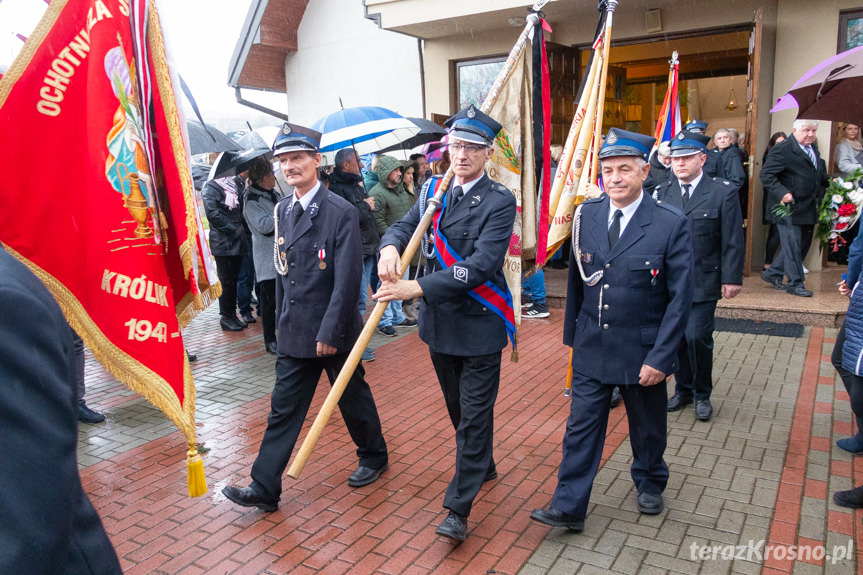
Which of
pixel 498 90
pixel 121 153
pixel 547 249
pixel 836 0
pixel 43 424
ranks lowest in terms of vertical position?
pixel 547 249

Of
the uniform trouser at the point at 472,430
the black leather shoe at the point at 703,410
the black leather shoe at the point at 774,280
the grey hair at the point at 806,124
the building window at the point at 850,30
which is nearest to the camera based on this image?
the uniform trouser at the point at 472,430

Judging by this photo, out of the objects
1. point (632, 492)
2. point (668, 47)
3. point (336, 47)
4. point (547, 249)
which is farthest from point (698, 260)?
point (336, 47)

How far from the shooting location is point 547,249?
5.21 metres

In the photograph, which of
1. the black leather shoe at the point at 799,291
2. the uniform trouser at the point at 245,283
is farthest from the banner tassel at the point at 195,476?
the black leather shoe at the point at 799,291

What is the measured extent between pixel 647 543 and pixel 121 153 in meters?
3.09

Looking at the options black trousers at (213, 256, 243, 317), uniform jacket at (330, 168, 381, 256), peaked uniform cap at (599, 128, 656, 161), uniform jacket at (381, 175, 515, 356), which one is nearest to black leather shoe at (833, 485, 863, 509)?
uniform jacket at (381, 175, 515, 356)

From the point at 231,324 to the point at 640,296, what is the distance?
6.56 meters

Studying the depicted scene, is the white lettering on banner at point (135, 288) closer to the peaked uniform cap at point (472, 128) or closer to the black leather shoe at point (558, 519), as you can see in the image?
the peaked uniform cap at point (472, 128)

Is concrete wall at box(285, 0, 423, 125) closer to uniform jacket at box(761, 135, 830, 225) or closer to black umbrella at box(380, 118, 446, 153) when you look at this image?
black umbrella at box(380, 118, 446, 153)

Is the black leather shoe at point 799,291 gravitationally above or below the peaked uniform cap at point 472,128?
below

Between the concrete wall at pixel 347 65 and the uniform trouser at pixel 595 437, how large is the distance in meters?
11.2

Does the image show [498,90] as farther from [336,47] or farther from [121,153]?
[336,47]

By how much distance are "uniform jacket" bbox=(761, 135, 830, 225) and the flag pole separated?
567cm

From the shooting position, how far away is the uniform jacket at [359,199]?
7400 mm
